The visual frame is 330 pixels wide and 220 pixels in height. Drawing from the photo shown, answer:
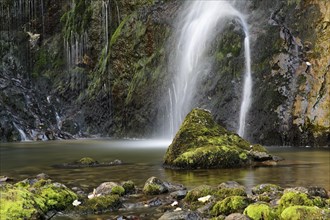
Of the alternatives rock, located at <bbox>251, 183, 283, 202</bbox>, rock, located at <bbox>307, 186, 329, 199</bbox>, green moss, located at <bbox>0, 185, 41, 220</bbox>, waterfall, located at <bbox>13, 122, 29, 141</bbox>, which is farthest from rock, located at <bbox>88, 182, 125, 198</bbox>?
waterfall, located at <bbox>13, 122, 29, 141</bbox>

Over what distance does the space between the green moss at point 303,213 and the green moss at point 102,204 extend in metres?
3.18

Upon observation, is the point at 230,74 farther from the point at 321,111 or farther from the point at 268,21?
the point at 321,111

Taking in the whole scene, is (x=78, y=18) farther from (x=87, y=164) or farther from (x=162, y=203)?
(x=162, y=203)

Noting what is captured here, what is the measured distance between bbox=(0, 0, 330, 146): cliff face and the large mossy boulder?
27.0ft

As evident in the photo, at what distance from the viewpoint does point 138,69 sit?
1419 inches

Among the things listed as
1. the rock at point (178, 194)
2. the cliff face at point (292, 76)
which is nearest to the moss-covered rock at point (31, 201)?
the rock at point (178, 194)

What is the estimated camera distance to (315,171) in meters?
13.1

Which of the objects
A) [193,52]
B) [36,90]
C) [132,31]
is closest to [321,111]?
[193,52]

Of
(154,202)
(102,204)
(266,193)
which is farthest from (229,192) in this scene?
(102,204)

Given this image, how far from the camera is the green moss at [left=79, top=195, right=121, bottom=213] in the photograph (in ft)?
28.0

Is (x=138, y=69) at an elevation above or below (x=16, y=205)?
above

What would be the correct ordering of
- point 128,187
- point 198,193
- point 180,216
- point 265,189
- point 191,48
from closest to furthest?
point 180,216 → point 198,193 → point 265,189 → point 128,187 → point 191,48

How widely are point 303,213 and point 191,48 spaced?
24330 mm

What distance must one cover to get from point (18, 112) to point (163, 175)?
27.1m
